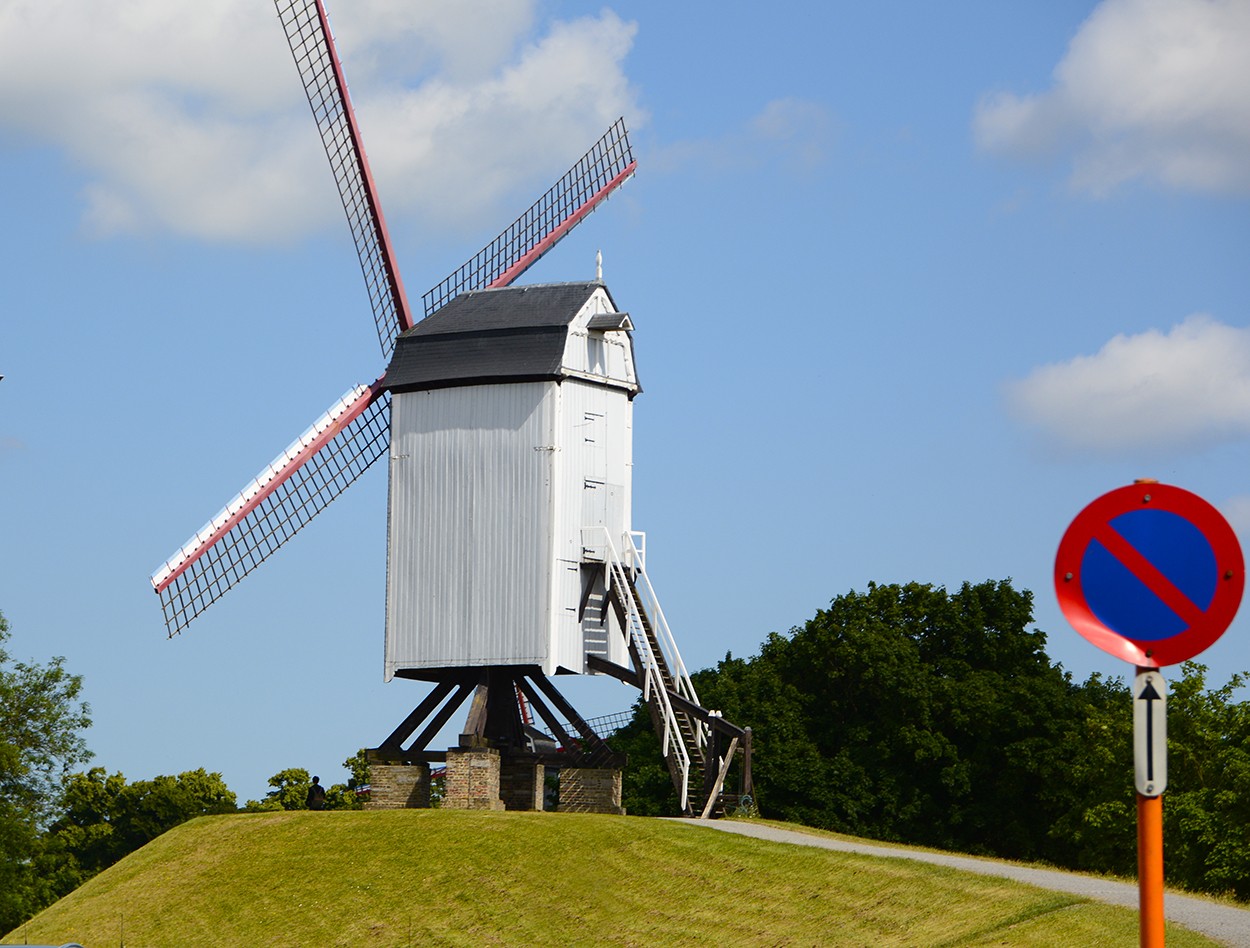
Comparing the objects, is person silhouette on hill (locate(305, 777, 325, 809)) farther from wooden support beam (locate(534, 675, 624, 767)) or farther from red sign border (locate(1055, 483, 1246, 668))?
red sign border (locate(1055, 483, 1246, 668))

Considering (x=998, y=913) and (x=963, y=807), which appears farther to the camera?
(x=963, y=807)

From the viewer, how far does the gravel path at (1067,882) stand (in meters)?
21.3

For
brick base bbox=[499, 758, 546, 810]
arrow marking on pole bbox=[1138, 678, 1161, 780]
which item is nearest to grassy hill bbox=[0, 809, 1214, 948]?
brick base bbox=[499, 758, 546, 810]

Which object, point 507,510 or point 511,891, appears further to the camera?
point 507,510

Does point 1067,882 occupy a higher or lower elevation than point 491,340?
lower

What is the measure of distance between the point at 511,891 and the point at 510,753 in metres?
8.29

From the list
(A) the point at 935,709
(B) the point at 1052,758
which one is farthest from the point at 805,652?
(B) the point at 1052,758

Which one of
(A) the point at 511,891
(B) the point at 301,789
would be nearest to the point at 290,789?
(B) the point at 301,789

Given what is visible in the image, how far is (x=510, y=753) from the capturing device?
38.9 meters

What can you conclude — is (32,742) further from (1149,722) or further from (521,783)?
(1149,722)

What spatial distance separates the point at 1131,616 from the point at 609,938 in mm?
22016

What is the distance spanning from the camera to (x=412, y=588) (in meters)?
39.2

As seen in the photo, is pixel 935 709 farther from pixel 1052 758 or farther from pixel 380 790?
pixel 380 790

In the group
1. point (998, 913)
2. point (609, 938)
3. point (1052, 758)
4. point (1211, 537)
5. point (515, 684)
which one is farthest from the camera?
point (1052, 758)
